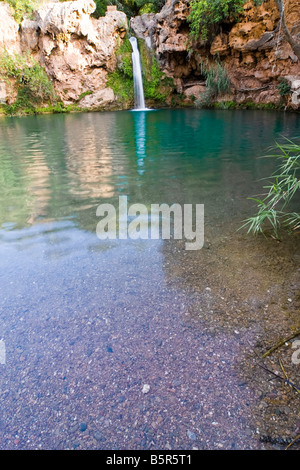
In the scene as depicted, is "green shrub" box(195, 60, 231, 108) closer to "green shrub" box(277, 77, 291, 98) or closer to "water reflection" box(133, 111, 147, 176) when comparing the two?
"green shrub" box(277, 77, 291, 98)

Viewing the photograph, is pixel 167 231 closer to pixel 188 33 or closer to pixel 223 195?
pixel 223 195

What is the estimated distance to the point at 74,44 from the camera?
2059 cm

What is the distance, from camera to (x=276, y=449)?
119 cm

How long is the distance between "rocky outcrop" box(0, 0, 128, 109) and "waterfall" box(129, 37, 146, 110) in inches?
48.8

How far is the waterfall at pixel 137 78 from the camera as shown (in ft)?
71.1

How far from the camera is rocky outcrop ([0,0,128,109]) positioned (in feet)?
64.4

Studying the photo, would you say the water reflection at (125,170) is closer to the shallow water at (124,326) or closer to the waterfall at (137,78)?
the shallow water at (124,326)

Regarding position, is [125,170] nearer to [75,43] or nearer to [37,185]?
[37,185]

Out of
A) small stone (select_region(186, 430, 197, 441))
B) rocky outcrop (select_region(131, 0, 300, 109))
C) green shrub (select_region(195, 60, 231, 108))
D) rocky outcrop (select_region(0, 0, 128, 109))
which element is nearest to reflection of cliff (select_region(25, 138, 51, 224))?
small stone (select_region(186, 430, 197, 441))

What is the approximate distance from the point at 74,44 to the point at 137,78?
16.3 feet

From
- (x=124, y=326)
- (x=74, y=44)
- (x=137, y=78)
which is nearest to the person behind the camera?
(x=124, y=326)

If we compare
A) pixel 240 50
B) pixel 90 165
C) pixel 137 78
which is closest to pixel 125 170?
pixel 90 165
